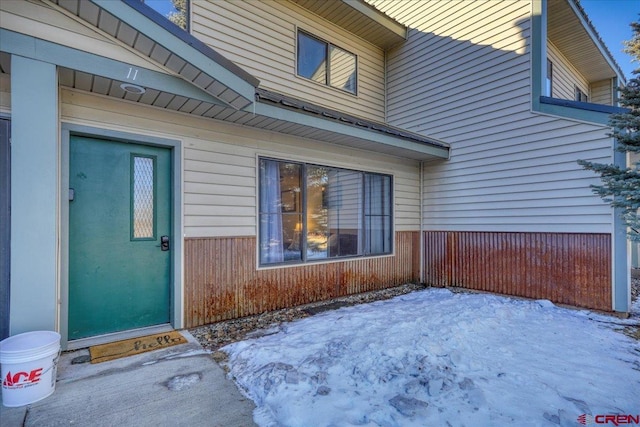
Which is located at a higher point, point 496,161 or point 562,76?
point 562,76

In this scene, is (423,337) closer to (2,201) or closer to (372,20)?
(2,201)

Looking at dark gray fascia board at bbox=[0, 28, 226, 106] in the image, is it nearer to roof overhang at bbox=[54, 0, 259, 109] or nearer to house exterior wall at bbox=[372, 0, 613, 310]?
roof overhang at bbox=[54, 0, 259, 109]

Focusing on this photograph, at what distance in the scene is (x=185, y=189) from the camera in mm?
4023

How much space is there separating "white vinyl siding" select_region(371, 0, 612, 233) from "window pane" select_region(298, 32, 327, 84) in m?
2.02

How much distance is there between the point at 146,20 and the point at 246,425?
342cm

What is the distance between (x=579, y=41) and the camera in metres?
7.15

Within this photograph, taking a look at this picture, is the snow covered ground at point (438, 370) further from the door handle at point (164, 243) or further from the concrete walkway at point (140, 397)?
the door handle at point (164, 243)

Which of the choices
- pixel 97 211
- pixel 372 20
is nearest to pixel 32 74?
pixel 97 211

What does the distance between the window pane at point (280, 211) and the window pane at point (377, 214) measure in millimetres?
1700

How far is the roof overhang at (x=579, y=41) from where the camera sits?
6.20 metres

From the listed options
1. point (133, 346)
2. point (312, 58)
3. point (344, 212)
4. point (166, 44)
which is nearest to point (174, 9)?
point (166, 44)

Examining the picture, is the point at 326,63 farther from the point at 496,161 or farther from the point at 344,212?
the point at 496,161

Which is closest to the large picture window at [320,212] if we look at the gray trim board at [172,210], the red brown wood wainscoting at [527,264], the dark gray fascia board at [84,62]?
the gray trim board at [172,210]

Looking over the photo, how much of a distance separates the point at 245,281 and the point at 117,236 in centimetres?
170
